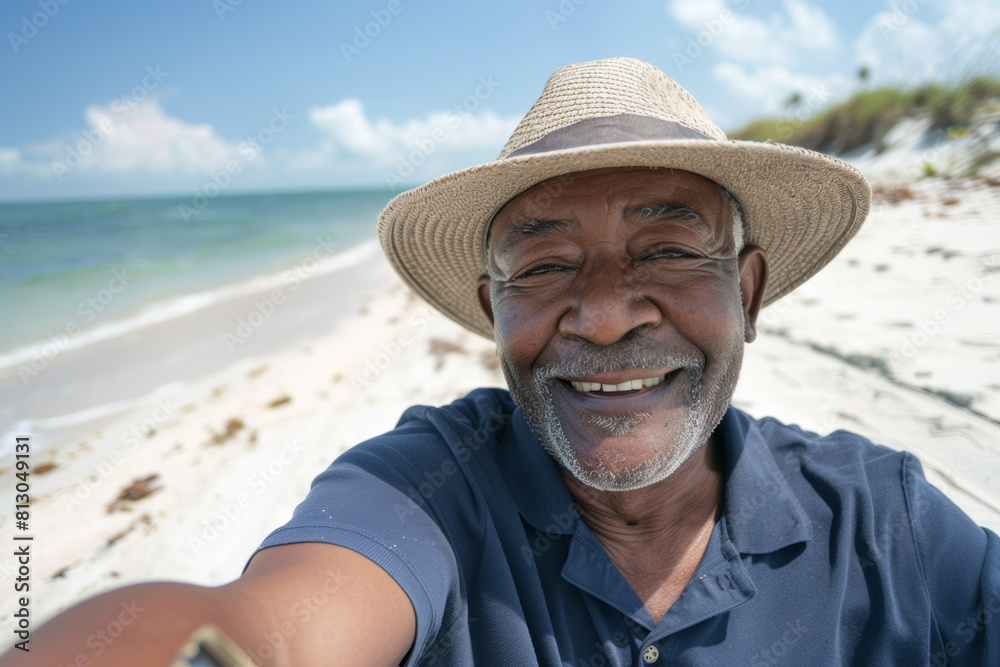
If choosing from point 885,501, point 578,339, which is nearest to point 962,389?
point 885,501

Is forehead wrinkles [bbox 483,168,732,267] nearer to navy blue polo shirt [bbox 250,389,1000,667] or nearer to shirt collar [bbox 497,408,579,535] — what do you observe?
shirt collar [bbox 497,408,579,535]

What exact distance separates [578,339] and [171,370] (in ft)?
19.9

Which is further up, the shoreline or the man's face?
the shoreline

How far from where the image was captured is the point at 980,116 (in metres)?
8.29

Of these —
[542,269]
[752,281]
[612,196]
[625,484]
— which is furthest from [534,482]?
[752,281]

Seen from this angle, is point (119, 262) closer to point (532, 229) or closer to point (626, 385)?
point (532, 229)

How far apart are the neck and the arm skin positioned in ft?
2.24

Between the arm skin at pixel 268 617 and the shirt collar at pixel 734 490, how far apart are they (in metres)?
0.51

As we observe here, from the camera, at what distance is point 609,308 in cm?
150

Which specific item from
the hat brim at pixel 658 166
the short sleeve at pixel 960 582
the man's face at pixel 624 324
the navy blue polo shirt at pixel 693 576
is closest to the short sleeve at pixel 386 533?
the navy blue polo shirt at pixel 693 576

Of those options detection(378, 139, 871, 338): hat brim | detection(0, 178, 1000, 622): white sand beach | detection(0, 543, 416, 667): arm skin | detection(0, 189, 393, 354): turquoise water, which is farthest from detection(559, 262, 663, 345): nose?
detection(0, 189, 393, 354): turquoise water

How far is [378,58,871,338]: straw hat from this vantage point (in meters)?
1.45

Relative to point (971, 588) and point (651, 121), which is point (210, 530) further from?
point (971, 588)

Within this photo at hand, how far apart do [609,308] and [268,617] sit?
1063mm
